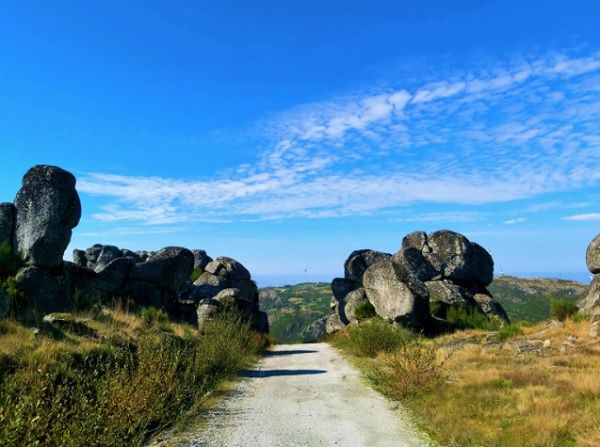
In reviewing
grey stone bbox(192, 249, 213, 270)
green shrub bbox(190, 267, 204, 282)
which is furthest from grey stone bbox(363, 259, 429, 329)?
grey stone bbox(192, 249, 213, 270)

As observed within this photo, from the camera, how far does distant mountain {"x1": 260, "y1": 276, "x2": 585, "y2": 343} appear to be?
3556 inches

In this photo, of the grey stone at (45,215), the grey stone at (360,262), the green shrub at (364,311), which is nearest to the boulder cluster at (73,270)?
the grey stone at (45,215)

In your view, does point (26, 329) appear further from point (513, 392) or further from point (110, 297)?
point (110, 297)

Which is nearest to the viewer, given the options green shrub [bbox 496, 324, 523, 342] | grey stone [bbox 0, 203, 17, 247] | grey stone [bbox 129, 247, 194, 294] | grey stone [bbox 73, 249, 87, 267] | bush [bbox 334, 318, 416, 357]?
grey stone [bbox 0, 203, 17, 247]

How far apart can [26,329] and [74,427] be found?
6.82m

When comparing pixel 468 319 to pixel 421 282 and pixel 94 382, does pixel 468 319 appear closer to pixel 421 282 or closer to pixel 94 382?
pixel 421 282

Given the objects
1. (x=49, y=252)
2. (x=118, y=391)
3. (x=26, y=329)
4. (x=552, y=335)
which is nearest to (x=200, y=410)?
(x=118, y=391)

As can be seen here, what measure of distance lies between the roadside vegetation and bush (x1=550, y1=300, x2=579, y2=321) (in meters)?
6.13

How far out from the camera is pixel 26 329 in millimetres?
12227

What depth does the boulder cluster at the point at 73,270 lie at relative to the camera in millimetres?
17047

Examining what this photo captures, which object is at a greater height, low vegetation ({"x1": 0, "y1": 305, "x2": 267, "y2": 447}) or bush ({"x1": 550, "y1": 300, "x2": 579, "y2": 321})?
low vegetation ({"x1": 0, "y1": 305, "x2": 267, "y2": 447})

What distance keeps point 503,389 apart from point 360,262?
1531 inches

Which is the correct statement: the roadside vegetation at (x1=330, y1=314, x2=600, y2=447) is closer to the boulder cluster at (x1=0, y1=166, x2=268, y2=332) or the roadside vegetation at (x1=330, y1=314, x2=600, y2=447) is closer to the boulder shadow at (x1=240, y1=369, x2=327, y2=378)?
the boulder shadow at (x1=240, y1=369, x2=327, y2=378)

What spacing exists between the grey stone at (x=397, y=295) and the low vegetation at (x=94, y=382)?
1529cm
